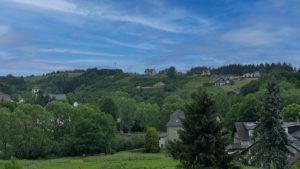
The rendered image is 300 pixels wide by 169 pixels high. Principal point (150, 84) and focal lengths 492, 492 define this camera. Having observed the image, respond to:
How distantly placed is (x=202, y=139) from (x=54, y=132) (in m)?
59.8

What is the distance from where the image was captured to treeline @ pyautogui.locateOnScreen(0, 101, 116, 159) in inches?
2911

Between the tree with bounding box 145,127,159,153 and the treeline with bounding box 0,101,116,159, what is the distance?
5.93 meters

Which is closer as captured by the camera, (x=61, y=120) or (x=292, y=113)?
(x=292, y=113)

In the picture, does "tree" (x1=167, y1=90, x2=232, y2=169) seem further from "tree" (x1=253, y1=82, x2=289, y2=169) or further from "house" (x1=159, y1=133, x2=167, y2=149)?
"house" (x1=159, y1=133, x2=167, y2=149)

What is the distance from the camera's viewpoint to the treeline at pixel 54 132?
2911 inches

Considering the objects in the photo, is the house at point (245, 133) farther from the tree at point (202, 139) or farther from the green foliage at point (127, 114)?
the tree at point (202, 139)

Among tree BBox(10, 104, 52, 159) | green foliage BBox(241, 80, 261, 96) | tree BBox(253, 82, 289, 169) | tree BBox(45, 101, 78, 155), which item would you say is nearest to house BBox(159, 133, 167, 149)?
tree BBox(45, 101, 78, 155)

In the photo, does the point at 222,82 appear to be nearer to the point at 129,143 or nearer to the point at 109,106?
the point at 109,106

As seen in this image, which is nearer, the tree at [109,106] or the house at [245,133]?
the house at [245,133]

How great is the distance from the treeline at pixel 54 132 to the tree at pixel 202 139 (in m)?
52.9

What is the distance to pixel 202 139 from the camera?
931 inches

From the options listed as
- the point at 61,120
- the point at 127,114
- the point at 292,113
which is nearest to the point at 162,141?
the point at 61,120

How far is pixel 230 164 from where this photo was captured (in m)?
23.7

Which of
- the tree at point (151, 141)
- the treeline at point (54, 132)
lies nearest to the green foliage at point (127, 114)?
the treeline at point (54, 132)
